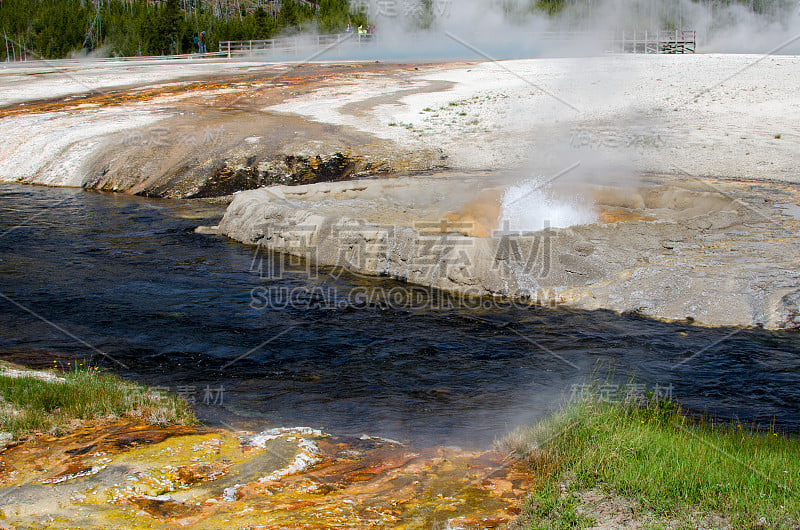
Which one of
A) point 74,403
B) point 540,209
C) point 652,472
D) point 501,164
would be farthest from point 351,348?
point 501,164

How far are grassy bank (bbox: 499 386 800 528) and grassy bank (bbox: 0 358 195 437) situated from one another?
74.7 inches

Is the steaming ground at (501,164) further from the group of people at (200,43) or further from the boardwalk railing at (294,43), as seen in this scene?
the group of people at (200,43)

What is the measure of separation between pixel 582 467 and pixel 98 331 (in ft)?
13.6

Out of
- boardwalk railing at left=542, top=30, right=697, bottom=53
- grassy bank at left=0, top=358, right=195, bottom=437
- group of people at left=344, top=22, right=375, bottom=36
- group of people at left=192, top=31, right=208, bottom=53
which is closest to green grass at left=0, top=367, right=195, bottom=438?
grassy bank at left=0, top=358, right=195, bottom=437

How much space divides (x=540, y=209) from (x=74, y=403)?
18.4 ft

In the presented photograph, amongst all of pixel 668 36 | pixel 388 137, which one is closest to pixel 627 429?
pixel 388 137

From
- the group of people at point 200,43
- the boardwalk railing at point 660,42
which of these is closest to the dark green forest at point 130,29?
the group of people at point 200,43

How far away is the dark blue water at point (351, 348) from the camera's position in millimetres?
4500

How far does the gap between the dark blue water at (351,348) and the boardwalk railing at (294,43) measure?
28.9 meters

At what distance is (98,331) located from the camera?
19.2ft

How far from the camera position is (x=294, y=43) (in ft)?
121

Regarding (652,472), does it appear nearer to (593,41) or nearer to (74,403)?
(74,403)

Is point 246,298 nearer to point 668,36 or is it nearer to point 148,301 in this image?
point 148,301

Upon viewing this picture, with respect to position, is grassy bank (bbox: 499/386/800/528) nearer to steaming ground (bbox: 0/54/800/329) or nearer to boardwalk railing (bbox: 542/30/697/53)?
steaming ground (bbox: 0/54/800/329)
